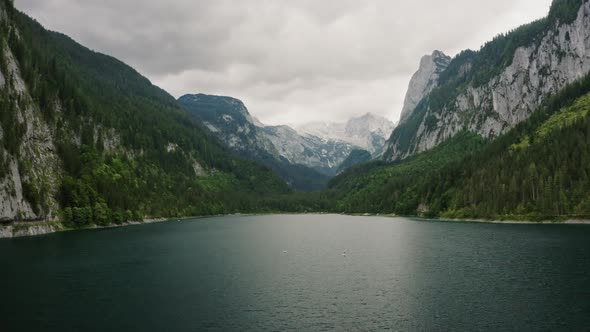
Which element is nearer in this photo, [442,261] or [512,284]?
[512,284]

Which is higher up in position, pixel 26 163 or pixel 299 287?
pixel 26 163

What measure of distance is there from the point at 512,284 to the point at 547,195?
129 m

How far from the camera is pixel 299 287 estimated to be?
66.8 m

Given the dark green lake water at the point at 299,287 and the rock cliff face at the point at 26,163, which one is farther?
the rock cliff face at the point at 26,163

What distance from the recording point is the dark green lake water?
→ 157 ft

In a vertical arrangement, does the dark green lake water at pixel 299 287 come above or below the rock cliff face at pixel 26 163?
below

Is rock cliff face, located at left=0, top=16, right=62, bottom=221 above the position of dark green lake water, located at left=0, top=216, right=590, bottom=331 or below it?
above

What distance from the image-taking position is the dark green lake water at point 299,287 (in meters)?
48.0

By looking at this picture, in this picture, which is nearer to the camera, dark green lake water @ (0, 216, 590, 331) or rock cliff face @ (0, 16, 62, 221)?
dark green lake water @ (0, 216, 590, 331)

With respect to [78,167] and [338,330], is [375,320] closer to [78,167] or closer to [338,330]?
[338,330]

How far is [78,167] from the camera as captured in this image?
19550 centimetres

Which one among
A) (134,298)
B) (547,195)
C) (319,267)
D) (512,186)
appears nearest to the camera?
(134,298)

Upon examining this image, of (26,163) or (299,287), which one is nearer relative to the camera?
(299,287)

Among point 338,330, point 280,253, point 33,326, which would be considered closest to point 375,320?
point 338,330
